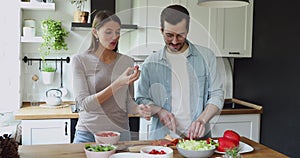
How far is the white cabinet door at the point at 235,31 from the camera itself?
2916 mm

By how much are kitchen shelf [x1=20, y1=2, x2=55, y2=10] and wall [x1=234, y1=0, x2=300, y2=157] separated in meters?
1.81

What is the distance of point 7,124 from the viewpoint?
108 inches

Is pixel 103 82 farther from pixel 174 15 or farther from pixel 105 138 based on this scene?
pixel 174 15

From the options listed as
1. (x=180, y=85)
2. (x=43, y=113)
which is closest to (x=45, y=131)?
(x=43, y=113)

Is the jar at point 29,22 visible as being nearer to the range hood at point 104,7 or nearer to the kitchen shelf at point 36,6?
the kitchen shelf at point 36,6

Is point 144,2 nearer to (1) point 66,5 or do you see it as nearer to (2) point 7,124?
(1) point 66,5

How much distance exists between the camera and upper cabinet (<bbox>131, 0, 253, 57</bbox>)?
2686 millimetres

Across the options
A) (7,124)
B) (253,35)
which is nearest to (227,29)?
(253,35)

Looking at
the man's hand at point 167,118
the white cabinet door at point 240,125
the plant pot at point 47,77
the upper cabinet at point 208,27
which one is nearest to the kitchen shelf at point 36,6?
the plant pot at point 47,77

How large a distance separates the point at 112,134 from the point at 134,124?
3.55 ft

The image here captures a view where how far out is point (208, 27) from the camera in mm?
2881

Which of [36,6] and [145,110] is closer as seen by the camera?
[145,110]

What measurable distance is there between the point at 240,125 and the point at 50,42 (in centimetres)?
179

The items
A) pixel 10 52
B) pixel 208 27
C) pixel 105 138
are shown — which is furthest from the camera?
pixel 208 27
